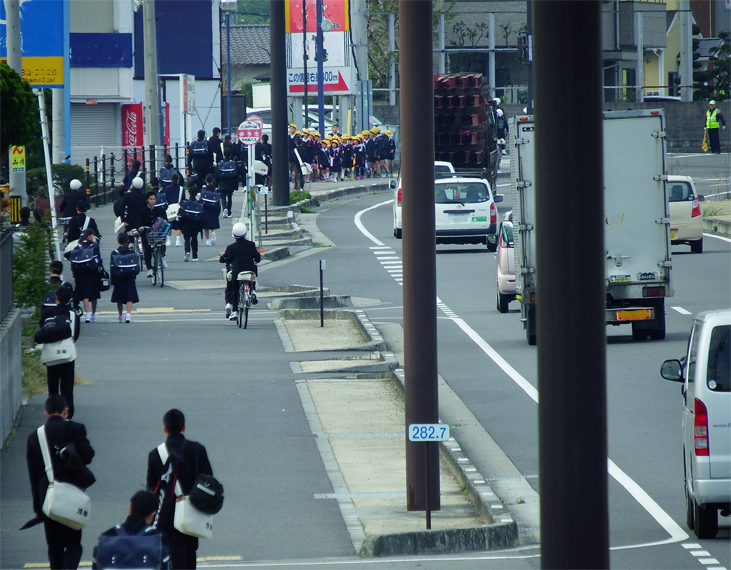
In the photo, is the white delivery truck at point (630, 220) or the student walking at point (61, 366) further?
the white delivery truck at point (630, 220)

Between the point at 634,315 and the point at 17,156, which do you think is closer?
the point at 634,315

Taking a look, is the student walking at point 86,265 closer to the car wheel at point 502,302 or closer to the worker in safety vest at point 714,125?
the car wheel at point 502,302

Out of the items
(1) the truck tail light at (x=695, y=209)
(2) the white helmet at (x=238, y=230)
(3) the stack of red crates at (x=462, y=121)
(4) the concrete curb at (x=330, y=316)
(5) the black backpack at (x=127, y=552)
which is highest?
(3) the stack of red crates at (x=462, y=121)

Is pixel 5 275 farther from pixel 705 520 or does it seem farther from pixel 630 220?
pixel 630 220

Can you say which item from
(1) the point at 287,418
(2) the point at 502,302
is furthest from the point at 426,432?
(2) the point at 502,302

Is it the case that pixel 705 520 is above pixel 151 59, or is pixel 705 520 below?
below

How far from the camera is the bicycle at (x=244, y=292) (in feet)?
74.1

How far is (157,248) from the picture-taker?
27422mm

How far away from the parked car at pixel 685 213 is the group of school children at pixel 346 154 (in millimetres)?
23172

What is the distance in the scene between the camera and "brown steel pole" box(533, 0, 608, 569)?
4266 millimetres

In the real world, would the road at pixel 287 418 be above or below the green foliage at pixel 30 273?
below

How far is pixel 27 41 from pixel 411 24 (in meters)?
17.3

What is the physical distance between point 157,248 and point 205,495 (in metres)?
20.0

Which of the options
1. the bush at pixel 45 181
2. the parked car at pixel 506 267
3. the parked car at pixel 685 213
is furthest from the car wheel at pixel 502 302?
the bush at pixel 45 181
